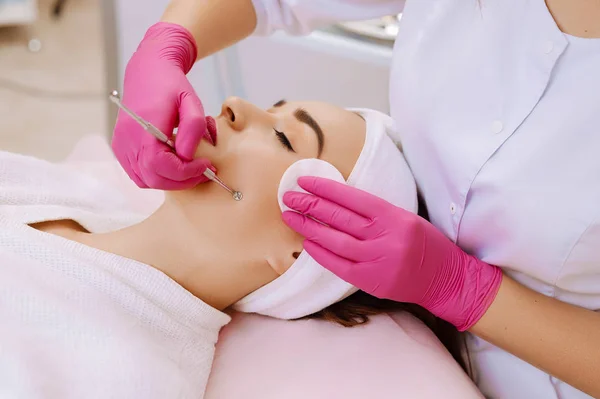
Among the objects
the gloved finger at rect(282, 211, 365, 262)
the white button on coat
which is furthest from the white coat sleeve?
the gloved finger at rect(282, 211, 365, 262)

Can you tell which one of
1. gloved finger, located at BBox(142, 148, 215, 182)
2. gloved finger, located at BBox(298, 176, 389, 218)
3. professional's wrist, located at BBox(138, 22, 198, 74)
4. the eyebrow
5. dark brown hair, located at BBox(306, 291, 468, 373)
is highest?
professional's wrist, located at BBox(138, 22, 198, 74)

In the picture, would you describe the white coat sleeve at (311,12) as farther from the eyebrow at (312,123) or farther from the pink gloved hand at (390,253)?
the pink gloved hand at (390,253)

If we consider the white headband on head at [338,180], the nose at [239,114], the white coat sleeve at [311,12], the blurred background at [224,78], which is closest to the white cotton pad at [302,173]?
the white headband on head at [338,180]

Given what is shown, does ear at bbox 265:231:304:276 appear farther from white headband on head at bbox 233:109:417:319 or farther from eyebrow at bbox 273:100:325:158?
eyebrow at bbox 273:100:325:158

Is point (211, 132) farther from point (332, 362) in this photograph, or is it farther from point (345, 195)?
point (332, 362)

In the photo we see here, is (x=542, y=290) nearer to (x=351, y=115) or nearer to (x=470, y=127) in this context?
(x=470, y=127)

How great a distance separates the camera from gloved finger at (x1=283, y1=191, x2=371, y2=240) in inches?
38.4

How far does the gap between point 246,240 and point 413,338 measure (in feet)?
1.22

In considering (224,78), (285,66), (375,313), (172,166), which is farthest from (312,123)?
(224,78)

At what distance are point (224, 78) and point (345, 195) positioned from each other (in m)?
1.15

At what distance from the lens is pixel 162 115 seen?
1017 millimetres

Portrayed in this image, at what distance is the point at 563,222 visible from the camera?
859 millimetres

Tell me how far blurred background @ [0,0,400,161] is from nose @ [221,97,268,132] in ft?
2.52

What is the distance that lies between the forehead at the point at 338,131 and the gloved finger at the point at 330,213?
0.12m
